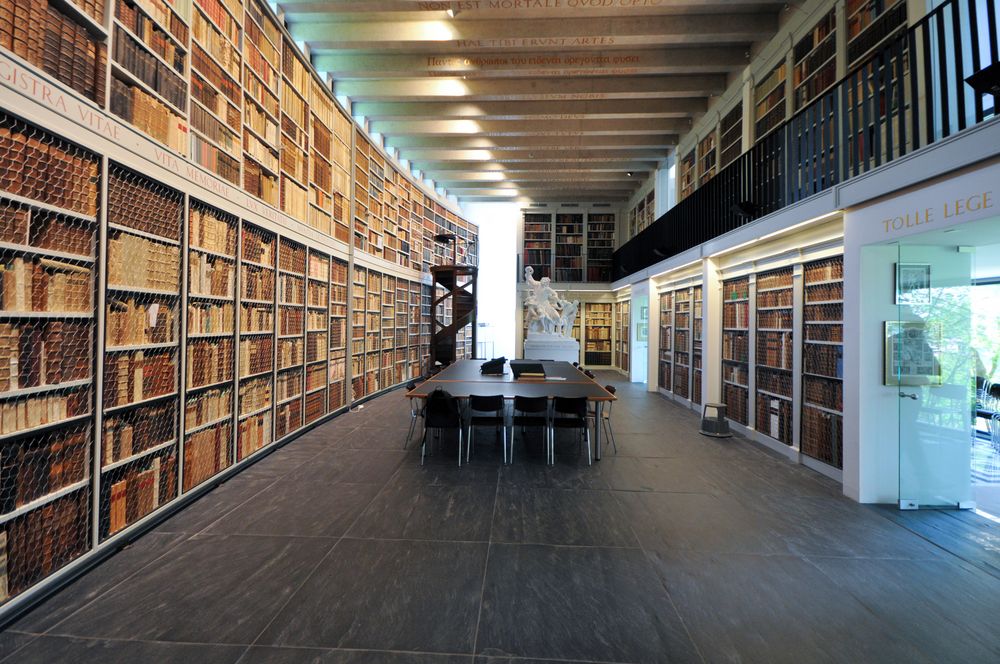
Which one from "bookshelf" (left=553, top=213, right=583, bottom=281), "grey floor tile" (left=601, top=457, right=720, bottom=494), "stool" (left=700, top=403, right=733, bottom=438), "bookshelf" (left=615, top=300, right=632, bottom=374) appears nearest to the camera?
"grey floor tile" (left=601, top=457, right=720, bottom=494)

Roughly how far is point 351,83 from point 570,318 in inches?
262

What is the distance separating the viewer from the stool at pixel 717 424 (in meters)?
5.50

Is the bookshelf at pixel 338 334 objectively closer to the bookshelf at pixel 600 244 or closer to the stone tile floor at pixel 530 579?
the stone tile floor at pixel 530 579

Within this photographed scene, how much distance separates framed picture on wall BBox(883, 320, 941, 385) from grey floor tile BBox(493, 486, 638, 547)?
2.45 meters

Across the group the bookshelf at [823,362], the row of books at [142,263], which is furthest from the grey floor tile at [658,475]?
the row of books at [142,263]

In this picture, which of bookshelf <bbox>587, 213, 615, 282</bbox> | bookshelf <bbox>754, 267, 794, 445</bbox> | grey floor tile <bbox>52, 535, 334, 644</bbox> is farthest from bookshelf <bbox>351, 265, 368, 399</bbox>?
bookshelf <bbox>587, 213, 615, 282</bbox>

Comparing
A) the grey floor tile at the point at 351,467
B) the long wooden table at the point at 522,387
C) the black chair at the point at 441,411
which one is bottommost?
the grey floor tile at the point at 351,467

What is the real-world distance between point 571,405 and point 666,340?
5341 millimetres

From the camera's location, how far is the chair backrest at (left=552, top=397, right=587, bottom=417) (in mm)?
4211

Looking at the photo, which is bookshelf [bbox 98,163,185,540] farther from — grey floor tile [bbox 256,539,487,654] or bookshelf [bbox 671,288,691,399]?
bookshelf [bbox 671,288,691,399]

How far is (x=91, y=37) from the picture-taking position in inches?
97.3

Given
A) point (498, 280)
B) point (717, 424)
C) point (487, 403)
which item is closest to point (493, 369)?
point (487, 403)

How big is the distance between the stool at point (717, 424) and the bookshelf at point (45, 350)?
5.99 m

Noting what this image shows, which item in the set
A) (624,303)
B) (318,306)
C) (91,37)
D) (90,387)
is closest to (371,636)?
(90,387)
